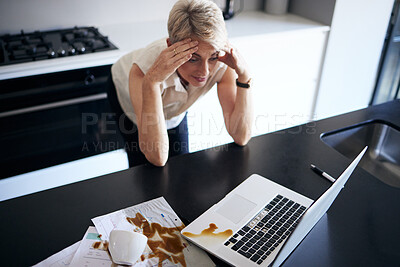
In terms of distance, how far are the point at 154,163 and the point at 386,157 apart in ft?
3.28

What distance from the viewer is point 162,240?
3.04ft

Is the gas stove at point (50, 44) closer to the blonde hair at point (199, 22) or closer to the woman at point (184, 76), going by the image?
the woman at point (184, 76)

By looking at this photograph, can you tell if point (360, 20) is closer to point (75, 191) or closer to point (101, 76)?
point (101, 76)

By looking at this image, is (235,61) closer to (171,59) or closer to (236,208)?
(171,59)

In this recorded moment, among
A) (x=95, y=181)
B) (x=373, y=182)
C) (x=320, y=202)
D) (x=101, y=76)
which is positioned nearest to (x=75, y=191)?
(x=95, y=181)

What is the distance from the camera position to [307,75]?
269 cm

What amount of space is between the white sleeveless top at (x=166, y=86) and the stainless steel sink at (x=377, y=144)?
54 cm

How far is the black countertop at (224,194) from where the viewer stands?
2.97 feet

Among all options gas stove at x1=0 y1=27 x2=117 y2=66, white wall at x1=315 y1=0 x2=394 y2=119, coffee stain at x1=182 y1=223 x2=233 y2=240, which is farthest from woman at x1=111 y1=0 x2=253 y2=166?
white wall at x1=315 y1=0 x2=394 y2=119

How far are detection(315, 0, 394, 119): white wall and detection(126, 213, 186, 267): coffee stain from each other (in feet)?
6.88

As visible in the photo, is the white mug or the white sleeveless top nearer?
the white mug

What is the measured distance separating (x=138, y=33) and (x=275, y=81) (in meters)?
1.01

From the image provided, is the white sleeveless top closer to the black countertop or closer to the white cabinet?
the black countertop

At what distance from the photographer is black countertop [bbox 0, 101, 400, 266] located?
904 millimetres
